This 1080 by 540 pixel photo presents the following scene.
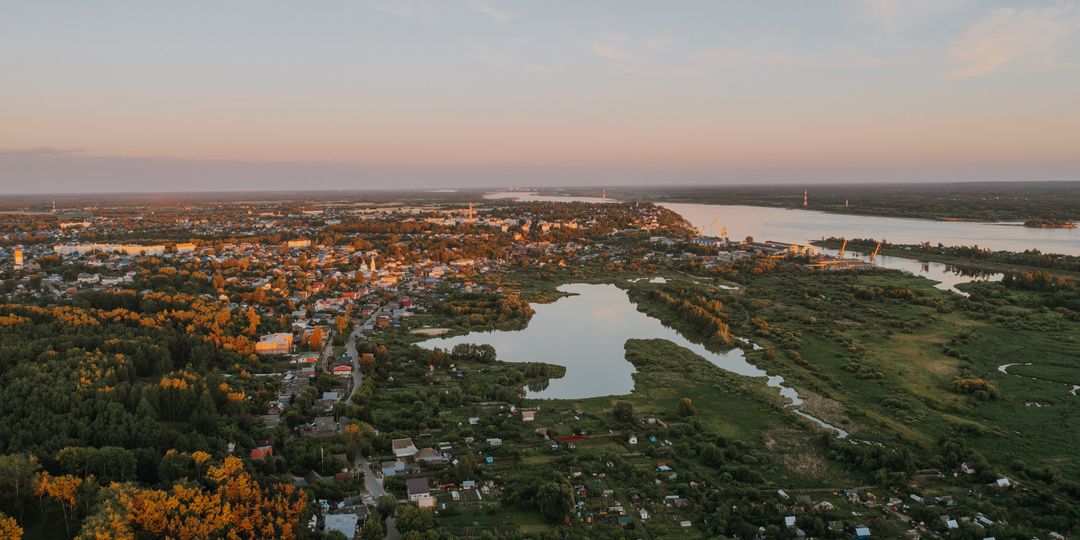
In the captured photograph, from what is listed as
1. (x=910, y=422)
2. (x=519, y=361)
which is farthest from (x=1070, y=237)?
(x=519, y=361)

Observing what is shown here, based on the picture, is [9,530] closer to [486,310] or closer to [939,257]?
[486,310]

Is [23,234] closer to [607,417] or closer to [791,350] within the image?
[607,417]

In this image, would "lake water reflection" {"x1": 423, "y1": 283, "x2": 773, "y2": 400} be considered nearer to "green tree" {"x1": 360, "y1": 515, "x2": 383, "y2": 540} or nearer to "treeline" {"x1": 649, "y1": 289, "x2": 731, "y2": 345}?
"treeline" {"x1": 649, "y1": 289, "x2": 731, "y2": 345}

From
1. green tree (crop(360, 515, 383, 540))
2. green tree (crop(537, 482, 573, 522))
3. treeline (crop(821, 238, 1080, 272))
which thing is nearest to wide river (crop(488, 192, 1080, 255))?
treeline (crop(821, 238, 1080, 272))

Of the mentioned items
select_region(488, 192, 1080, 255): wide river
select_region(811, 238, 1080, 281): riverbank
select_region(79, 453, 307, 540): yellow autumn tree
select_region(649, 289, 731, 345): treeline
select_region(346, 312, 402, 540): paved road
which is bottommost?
select_region(346, 312, 402, 540): paved road

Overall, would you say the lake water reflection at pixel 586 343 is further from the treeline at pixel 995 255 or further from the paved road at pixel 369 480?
the treeline at pixel 995 255

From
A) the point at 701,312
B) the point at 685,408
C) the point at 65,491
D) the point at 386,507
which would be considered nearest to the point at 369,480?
the point at 386,507

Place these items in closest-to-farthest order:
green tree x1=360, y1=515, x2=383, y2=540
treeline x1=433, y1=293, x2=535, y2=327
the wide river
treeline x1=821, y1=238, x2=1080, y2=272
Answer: green tree x1=360, y1=515, x2=383, y2=540, treeline x1=433, y1=293, x2=535, y2=327, treeline x1=821, y1=238, x2=1080, y2=272, the wide river

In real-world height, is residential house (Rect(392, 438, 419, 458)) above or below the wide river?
below

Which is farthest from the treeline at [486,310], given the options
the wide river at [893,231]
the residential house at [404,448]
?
the wide river at [893,231]
